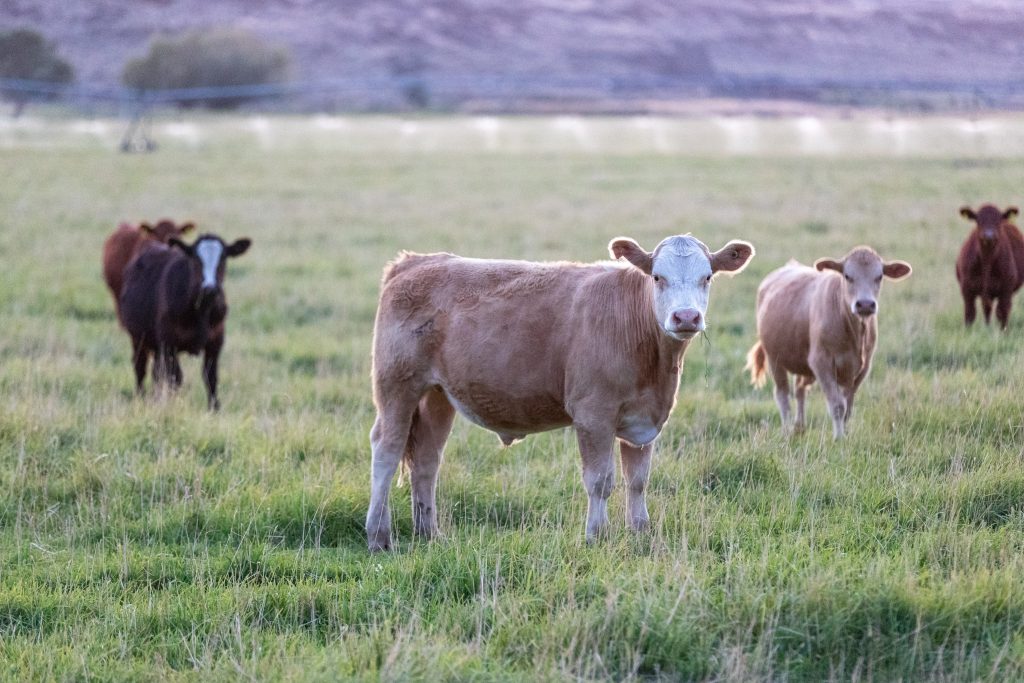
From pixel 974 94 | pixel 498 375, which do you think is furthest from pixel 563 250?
pixel 974 94

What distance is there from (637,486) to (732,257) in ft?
4.23

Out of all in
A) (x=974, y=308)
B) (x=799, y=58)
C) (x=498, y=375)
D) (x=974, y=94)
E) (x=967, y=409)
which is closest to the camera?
(x=498, y=375)

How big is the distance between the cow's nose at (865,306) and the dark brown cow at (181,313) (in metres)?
5.29

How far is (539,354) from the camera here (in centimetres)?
582

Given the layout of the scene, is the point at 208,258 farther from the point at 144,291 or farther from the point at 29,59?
the point at 29,59

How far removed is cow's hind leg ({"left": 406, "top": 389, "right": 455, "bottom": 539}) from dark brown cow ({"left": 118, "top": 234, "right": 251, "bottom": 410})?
12.0 feet

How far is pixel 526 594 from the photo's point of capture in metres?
4.84

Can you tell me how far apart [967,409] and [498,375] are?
352 cm

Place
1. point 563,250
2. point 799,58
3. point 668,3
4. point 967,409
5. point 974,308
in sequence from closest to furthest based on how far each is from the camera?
point 967,409 → point 974,308 → point 563,250 → point 799,58 → point 668,3

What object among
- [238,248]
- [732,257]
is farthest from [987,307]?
[238,248]

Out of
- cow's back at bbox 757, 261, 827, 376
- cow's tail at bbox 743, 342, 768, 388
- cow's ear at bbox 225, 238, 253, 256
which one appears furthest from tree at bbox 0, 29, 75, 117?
cow's back at bbox 757, 261, 827, 376

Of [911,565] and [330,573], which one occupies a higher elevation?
[911,565]

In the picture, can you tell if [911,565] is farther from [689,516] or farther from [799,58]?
[799,58]

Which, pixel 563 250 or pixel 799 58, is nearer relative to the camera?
pixel 563 250
